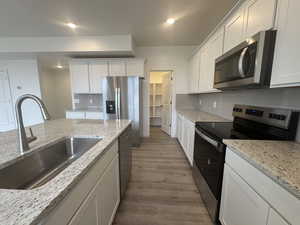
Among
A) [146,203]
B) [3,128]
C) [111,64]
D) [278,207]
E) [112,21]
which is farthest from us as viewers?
[3,128]

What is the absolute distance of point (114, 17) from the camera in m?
2.40

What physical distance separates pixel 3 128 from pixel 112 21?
205 inches

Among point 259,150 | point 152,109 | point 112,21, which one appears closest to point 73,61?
point 112,21

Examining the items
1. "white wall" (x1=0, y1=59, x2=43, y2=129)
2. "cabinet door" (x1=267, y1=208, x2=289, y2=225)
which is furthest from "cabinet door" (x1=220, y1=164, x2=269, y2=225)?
"white wall" (x1=0, y1=59, x2=43, y2=129)

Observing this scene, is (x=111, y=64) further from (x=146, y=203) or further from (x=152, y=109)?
(x=146, y=203)

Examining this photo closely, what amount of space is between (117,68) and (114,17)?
1.29 metres

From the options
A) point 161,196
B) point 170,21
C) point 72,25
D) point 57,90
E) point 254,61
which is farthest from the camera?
point 57,90

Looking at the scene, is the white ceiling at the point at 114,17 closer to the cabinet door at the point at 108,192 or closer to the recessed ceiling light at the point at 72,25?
the recessed ceiling light at the point at 72,25

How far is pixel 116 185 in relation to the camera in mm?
1397

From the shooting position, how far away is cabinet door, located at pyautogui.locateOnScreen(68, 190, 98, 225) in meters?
0.69

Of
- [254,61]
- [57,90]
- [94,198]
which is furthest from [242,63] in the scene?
[57,90]

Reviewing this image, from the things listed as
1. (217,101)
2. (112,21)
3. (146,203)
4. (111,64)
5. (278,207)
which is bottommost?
(146,203)

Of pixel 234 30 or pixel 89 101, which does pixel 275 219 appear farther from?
pixel 89 101

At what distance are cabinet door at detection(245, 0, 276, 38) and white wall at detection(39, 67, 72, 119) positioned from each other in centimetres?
601
